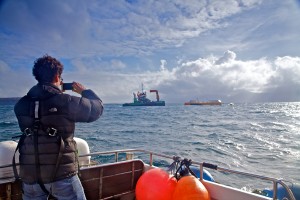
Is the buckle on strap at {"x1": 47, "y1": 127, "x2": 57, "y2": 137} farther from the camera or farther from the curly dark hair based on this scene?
the camera

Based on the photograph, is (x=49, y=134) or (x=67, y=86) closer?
(x=49, y=134)

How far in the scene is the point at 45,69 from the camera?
2477mm

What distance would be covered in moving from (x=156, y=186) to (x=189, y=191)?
519 millimetres

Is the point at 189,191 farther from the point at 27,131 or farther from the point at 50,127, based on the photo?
the point at 27,131

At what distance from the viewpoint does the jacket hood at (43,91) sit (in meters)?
2.36

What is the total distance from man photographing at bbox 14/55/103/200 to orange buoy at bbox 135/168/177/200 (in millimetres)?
1404

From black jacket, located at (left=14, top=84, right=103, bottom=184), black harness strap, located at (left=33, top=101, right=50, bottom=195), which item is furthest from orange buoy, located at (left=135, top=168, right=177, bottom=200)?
black harness strap, located at (left=33, top=101, right=50, bottom=195)

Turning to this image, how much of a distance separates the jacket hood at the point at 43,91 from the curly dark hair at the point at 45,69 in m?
0.07

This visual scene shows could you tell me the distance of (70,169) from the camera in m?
2.44

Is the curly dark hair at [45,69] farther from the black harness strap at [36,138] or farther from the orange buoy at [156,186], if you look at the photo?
the orange buoy at [156,186]

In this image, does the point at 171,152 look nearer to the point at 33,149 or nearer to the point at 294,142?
the point at 294,142

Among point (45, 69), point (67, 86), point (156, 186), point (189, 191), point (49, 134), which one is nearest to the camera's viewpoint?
point (49, 134)

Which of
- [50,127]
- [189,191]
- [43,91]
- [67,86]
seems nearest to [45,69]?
[43,91]

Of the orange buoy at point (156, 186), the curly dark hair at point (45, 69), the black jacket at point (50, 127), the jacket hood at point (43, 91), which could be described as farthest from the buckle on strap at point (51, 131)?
the orange buoy at point (156, 186)
